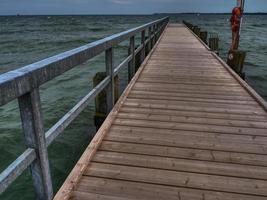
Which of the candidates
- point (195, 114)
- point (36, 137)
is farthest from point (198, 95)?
point (36, 137)

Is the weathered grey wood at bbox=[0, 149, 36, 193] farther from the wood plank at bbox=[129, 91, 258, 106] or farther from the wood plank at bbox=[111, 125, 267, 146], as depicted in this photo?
the wood plank at bbox=[129, 91, 258, 106]

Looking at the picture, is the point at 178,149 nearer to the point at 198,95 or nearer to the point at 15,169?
the point at 15,169

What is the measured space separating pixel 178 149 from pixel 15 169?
1.82 m

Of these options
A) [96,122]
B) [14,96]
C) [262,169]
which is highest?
[14,96]

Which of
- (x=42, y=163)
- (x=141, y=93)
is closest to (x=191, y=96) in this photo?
(x=141, y=93)

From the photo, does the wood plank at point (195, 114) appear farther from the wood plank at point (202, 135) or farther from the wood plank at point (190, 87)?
the wood plank at point (190, 87)

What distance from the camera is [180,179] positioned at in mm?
2441

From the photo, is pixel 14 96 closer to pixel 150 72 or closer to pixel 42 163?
pixel 42 163

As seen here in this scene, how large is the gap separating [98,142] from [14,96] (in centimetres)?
168

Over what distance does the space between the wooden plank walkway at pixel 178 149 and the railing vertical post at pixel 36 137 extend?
249 millimetres

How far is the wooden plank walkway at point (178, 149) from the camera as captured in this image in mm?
2301

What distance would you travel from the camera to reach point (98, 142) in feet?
9.87

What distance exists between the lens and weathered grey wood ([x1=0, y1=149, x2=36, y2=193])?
1.45 meters

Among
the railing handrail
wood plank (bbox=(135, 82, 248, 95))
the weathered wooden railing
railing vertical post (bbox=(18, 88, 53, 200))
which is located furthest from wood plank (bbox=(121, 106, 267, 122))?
railing vertical post (bbox=(18, 88, 53, 200))
